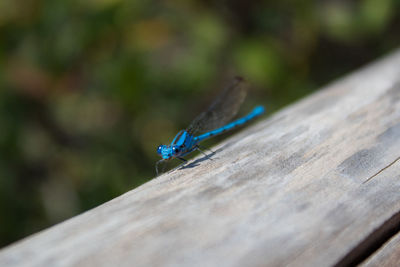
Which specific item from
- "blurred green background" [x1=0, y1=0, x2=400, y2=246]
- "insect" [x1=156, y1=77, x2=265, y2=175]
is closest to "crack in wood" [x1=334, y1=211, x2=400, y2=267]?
"insect" [x1=156, y1=77, x2=265, y2=175]

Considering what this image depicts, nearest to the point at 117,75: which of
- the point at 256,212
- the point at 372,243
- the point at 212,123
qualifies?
the point at 212,123

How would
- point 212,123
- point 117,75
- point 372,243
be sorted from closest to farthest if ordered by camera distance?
point 372,243 < point 212,123 < point 117,75

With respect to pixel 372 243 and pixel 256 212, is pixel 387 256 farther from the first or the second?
pixel 256 212

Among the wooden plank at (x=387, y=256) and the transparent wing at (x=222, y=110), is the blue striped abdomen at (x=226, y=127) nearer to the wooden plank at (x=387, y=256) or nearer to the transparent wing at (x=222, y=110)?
the transparent wing at (x=222, y=110)

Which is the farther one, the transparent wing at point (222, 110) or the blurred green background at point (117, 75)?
the blurred green background at point (117, 75)

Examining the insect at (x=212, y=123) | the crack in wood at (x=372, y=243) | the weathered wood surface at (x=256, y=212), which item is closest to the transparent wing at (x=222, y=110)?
the insect at (x=212, y=123)

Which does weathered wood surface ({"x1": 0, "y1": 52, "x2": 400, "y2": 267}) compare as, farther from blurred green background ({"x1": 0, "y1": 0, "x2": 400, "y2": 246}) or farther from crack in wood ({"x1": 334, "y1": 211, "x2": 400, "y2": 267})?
blurred green background ({"x1": 0, "y1": 0, "x2": 400, "y2": 246})
